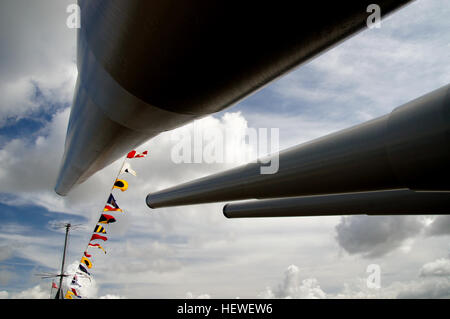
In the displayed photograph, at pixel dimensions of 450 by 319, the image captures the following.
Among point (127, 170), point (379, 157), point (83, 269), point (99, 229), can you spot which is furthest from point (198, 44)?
point (83, 269)

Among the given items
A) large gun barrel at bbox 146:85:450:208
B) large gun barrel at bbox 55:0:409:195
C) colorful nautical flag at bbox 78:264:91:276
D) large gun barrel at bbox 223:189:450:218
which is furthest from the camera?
colorful nautical flag at bbox 78:264:91:276

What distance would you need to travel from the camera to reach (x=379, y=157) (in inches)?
38.5

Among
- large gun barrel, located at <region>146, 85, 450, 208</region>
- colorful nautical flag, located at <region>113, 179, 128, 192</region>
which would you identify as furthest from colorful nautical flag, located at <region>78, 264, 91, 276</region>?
large gun barrel, located at <region>146, 85, 450, 208</region>

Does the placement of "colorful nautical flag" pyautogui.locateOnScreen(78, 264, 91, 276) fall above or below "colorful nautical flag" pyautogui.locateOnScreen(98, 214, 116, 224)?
below

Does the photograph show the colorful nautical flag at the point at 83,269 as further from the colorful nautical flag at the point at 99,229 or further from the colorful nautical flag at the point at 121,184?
the colorful nautical flag at the point at 121,184

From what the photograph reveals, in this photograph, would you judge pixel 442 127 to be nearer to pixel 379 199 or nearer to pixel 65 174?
pixel 379 199

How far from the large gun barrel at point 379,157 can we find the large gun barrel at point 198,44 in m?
0.32

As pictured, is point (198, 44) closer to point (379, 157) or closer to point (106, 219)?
point (379, 157)

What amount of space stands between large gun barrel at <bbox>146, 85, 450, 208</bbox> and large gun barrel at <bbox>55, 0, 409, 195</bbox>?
12.5 inches

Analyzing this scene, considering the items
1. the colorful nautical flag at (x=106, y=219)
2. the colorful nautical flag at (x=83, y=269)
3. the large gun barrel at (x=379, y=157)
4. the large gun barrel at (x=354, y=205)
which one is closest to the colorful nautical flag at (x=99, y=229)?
the colorful nautical flag at (x=106, y=219)

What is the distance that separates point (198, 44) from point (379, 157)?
0.67 meters

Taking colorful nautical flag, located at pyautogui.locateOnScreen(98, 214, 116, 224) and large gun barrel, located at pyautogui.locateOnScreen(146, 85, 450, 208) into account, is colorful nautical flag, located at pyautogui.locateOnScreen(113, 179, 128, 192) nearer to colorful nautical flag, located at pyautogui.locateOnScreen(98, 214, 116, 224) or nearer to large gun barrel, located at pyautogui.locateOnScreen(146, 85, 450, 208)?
colorful nautical flag, located at pyautogui.locateOnScreen(98, 214, 116, 224)

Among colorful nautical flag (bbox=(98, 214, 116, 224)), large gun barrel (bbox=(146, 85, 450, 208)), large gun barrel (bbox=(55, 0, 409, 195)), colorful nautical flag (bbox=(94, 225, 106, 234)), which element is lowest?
large gun barrel (bbox=(146, 85, 450, 208))

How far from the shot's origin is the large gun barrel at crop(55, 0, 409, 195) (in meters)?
0.64
